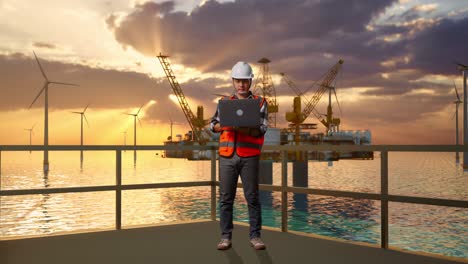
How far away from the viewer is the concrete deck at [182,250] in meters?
6.12

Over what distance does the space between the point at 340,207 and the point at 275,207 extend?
389 inches

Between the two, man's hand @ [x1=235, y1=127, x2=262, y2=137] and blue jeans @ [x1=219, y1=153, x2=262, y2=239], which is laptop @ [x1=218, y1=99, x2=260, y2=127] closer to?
man's hand @ [x1=235, y1=127, x2=262, y2=137]

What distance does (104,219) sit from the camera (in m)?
56.2

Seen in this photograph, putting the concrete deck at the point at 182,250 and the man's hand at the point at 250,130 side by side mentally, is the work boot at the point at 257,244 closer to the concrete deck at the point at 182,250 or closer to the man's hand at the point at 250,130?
the concrete deck at the point at 182,250

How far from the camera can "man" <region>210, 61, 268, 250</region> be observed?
637 cm

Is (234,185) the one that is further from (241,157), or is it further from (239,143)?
(239,143)

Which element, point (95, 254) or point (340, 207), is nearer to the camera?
point (95, 254)

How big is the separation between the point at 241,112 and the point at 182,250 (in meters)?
1.87

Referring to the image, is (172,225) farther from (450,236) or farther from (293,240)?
(450,236)

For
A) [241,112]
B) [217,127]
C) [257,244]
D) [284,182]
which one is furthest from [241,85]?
[284,182]

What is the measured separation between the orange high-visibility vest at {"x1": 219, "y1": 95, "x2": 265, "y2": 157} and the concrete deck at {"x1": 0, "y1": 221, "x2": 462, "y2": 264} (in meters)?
1.18

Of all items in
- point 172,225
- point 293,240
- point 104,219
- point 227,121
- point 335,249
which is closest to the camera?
point 227,121

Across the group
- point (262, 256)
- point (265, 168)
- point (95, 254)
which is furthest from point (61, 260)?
point (265, 168)

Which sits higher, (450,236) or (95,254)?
(95,254)
